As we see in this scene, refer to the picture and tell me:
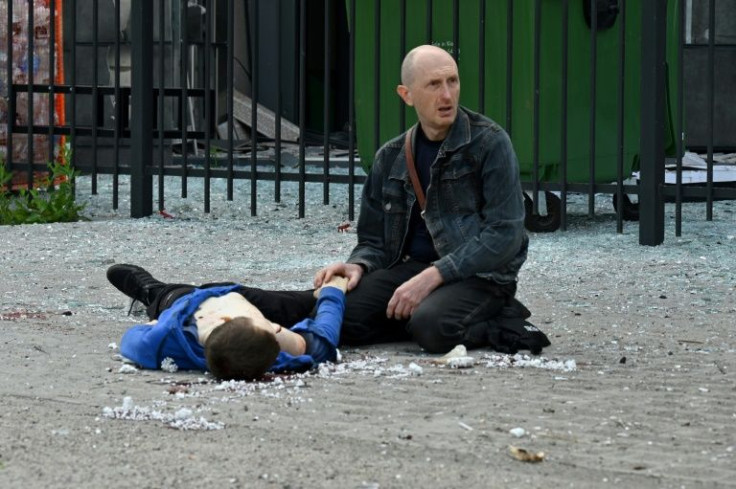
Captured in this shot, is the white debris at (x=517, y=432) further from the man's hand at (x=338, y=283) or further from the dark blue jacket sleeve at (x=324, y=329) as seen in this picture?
the man's hand at (x=338, y=283)

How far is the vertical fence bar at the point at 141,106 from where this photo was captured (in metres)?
10.9

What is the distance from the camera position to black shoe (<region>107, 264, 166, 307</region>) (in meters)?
6.49

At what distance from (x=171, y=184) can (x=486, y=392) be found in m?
8.45

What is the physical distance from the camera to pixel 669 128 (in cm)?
1064

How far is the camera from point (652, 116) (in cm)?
920

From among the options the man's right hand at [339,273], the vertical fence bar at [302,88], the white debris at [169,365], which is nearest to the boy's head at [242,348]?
the white debris at [169,365]

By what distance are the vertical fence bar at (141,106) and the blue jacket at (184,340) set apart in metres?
5.20

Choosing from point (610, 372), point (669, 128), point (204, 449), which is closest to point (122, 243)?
point (669, 128)

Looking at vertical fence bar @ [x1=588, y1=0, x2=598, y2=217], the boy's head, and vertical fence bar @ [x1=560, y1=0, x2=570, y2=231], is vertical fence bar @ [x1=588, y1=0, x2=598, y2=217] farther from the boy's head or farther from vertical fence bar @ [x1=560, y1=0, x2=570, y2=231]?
the boy's head

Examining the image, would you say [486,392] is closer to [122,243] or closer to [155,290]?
[155,290]

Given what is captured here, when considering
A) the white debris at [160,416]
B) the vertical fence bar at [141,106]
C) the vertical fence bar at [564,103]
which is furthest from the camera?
the vertical fence bar at [141,106]

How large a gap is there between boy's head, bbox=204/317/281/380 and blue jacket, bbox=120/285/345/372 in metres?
0.21

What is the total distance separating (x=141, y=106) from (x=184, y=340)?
569 centimetres

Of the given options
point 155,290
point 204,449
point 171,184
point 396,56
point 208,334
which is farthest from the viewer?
point 171,184
